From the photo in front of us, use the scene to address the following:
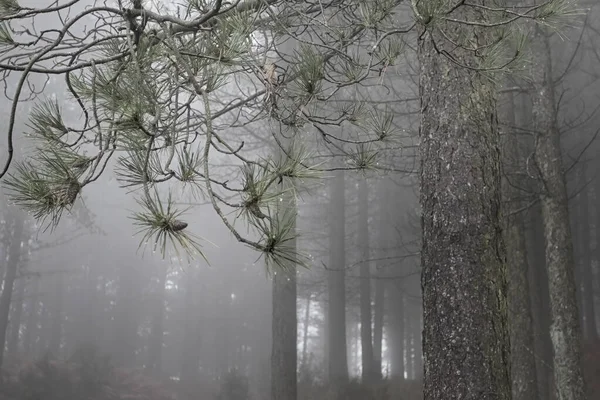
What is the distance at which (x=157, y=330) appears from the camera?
31.2 meters

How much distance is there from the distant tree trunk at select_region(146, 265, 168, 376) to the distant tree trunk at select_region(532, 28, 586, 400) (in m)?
24.2

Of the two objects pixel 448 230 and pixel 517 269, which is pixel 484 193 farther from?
pixel 517 269

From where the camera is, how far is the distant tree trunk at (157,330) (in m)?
30.4

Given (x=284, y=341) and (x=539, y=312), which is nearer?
(x=284, y=341)

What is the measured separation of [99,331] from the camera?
29.9 metres

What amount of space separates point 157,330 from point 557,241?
27.4 m

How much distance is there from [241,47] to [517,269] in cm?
663

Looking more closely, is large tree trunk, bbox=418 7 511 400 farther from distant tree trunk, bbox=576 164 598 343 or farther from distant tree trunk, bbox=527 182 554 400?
distant tree trunk, bbox=576 164 598 343

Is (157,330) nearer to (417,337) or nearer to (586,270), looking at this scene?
(417,337)

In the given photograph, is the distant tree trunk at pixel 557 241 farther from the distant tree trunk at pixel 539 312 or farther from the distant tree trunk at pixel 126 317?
the distant tree trunk at pixel 126 317

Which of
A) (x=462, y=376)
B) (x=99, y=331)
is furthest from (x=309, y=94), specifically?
(x=99, y=331)

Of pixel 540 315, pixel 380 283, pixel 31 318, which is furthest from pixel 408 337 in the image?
pixel 31 318

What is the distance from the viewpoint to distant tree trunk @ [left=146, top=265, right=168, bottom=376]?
30375 mm

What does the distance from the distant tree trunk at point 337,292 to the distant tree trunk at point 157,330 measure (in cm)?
1521
